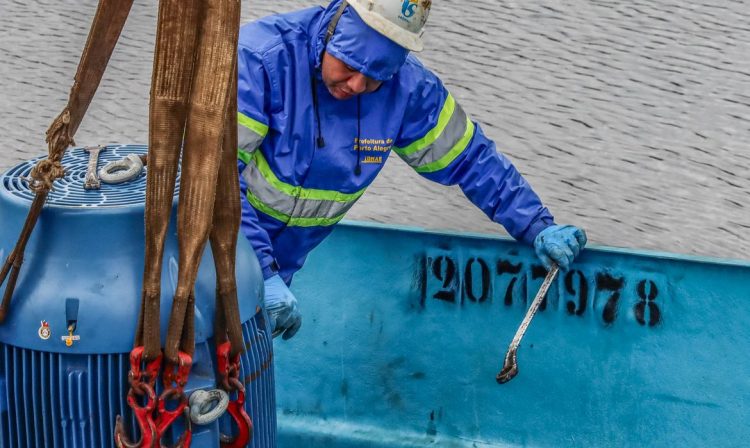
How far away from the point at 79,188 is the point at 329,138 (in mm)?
888

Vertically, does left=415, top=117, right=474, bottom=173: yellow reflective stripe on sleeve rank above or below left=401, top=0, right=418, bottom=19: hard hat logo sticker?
below

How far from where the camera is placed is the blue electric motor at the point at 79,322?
1.51 meters

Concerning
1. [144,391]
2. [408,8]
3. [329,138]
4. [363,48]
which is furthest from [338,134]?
[144,391]

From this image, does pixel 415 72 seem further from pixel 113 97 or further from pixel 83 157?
pixel 113 97

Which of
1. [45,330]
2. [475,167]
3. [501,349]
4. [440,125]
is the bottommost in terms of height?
[501,349]

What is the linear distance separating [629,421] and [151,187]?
1.82 meters

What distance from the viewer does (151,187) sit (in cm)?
144

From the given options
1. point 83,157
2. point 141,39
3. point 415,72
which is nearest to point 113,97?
point 141,39

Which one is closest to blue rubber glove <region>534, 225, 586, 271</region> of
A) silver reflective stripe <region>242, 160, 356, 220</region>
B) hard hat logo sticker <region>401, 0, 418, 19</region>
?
silver reflective stripe <region>242, 160, 356, 220</region>

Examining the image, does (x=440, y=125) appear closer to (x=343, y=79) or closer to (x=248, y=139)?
(x=343, y=79)

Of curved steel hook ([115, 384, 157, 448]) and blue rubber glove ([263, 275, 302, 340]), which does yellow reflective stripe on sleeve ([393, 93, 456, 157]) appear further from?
curved steel hook ([115, 384, 157, 448])

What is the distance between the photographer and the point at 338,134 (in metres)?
2.46

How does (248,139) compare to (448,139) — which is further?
(448,139)

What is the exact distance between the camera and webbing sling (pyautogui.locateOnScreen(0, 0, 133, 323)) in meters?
1.53
